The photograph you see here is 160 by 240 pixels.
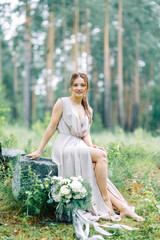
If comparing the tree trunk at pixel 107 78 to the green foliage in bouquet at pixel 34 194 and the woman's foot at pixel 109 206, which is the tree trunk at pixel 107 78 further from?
the green foliage in bouquet at pixel 34 194

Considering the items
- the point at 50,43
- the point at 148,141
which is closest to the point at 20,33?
the point at 50,43

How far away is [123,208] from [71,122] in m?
1.46

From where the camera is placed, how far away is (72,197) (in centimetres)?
342

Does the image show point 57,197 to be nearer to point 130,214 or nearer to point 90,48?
point 130,214

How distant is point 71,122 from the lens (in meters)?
4.05

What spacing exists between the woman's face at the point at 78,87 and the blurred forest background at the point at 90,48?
4.15m

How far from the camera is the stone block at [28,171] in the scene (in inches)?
146

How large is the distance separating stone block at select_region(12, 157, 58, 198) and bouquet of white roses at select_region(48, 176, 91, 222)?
0.31 metres

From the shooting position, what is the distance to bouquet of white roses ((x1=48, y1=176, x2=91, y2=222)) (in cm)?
335

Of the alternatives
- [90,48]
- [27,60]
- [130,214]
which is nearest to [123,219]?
[130,214]

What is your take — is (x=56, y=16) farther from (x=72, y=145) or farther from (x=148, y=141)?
(x=72, y=145)

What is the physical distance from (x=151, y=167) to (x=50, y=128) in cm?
253

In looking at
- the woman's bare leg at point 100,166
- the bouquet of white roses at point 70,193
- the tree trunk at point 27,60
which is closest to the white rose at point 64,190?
the bouquet of white roses at point 70,193

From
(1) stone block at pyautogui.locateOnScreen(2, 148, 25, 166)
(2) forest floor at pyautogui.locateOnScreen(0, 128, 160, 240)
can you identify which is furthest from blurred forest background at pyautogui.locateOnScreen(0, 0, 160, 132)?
(2) forest floor at pyautogui.locateOnScreen(0, 128, 160, 240)
